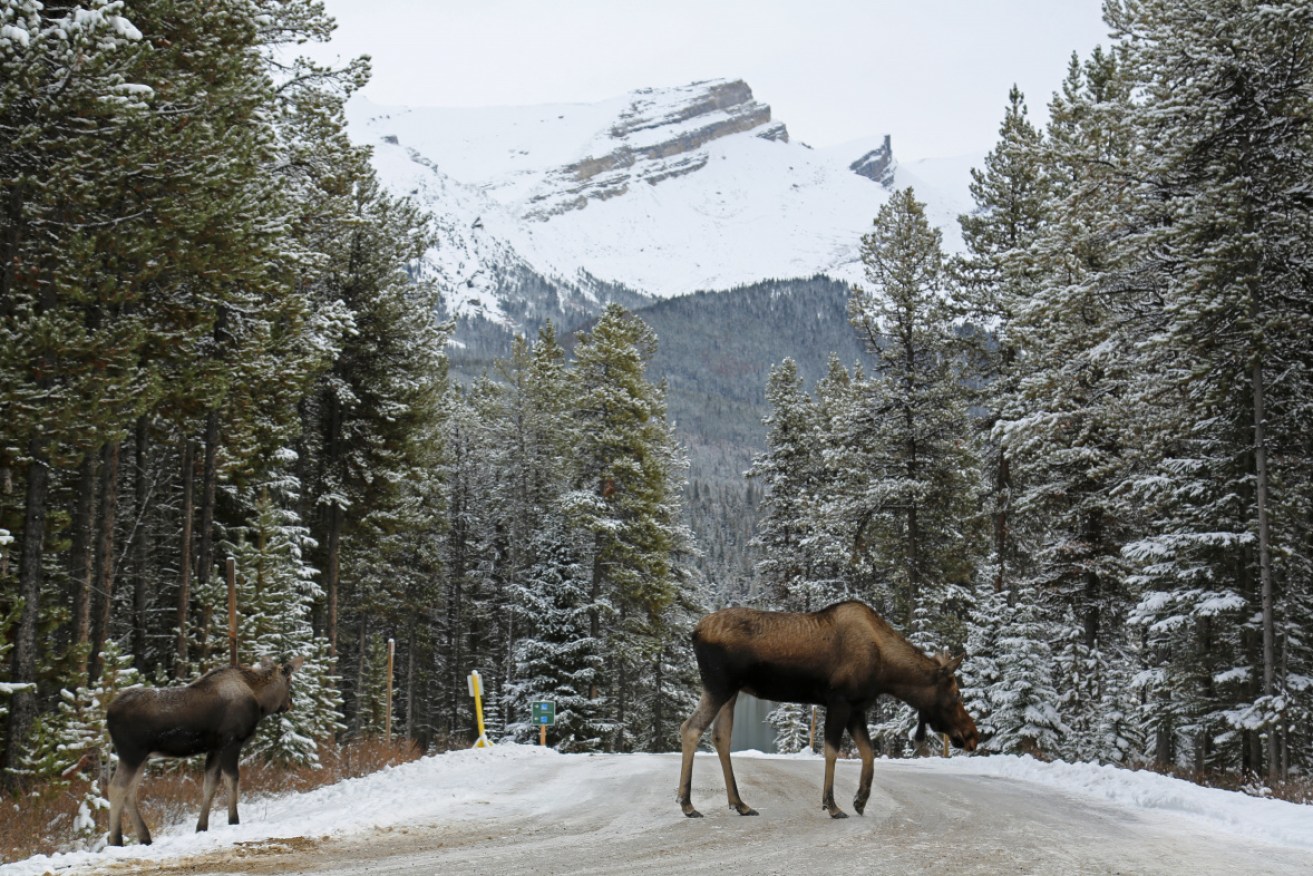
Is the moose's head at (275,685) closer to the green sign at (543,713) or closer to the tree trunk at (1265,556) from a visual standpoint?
the green sign at (543,713)

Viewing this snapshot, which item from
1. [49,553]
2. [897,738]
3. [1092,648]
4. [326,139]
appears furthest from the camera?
[897,738]

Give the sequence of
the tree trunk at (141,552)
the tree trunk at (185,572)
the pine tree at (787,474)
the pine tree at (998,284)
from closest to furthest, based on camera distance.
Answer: the tree trunk at (185,572) < the tree trunk at (141,552) < the pine tree at (998,284) < the pine tree at (787,474)

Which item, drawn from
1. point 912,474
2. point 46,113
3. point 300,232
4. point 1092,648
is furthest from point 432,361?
point 1092,648

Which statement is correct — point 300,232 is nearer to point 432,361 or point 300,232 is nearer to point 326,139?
point 326,139

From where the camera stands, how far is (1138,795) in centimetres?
1179

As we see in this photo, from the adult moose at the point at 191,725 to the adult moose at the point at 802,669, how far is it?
452 centimetres

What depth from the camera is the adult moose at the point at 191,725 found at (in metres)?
9.50

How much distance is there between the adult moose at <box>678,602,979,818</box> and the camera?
370 inches

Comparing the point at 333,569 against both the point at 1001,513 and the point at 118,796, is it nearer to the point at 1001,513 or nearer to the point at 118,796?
the point at 1001,513

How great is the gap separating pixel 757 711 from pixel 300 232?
101 metres

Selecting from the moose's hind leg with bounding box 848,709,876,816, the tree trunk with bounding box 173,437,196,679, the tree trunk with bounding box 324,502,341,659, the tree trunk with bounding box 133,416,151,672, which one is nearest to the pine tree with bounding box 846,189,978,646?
the tree trunk with bounding box 324,502,341,659

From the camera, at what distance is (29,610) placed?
13109 millimetres

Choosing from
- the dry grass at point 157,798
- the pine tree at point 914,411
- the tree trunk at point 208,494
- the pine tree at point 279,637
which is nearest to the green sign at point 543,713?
the dry grass at point 157,798

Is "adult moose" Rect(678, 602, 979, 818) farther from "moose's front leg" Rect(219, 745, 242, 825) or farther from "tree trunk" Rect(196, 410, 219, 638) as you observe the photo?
"tree trunk" Rect(196, 410, 219, 638)
